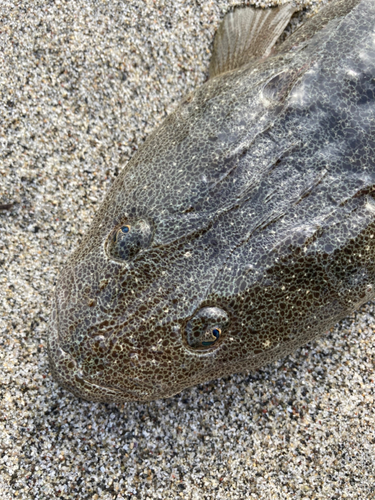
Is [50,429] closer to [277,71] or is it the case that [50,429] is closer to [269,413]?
[269,413]

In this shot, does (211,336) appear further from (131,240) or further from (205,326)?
(131,240)

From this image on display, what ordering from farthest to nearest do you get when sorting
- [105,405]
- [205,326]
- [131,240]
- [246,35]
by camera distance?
1. [246,35]
2. [105,405]
3. [131,240]
4. [205,326]

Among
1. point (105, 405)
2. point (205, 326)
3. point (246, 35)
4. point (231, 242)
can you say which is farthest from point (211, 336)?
point (246, 35)

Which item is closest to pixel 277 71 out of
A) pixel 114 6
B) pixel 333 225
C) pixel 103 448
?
pixel 333 225

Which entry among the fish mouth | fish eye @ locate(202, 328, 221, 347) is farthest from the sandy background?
fish eye @ locate(202, 328, 221, 347)

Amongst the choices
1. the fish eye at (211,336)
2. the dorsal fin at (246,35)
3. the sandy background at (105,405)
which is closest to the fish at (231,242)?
the fish eye at (211,336)

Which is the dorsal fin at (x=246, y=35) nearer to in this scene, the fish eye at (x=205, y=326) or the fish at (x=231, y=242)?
the fish at (x=231, y=242)

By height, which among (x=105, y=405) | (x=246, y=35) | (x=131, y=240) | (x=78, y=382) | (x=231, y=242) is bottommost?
(x=105, y=405)
